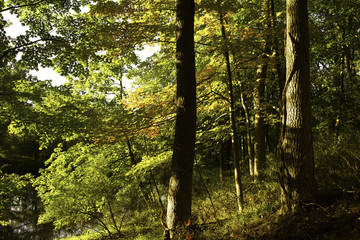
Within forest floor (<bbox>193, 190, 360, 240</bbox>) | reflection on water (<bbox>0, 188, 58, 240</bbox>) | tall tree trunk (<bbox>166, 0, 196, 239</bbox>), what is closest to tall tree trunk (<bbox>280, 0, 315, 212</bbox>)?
forest floor (<bbox>193, 190, 360, 240</bbox>)

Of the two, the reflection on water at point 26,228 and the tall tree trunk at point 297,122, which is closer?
the tall tree trunk at point 297,122

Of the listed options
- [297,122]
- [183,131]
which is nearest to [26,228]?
[183,131]

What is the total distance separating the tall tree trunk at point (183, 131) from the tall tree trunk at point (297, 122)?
1.84 m

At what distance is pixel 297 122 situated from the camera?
12.8 ft

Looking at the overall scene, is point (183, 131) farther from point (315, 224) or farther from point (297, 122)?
point (315, 224)

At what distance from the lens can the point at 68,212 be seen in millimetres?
8008

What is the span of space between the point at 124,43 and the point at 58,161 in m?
8.02

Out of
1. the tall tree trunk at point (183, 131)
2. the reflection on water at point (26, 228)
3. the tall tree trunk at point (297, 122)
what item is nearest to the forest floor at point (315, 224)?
the tall tree trunk at point (297, 122)

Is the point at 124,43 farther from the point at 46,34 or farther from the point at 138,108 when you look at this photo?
the point at 46,34

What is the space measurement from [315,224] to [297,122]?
5.54 ft

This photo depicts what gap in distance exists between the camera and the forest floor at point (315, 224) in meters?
3.19

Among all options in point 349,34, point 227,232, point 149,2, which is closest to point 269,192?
point 227,232

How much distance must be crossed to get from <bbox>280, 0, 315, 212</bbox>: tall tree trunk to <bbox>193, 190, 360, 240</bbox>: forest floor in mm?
253

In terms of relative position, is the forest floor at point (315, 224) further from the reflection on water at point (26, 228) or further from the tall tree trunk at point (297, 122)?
the reflection on water at point (26, 228)
